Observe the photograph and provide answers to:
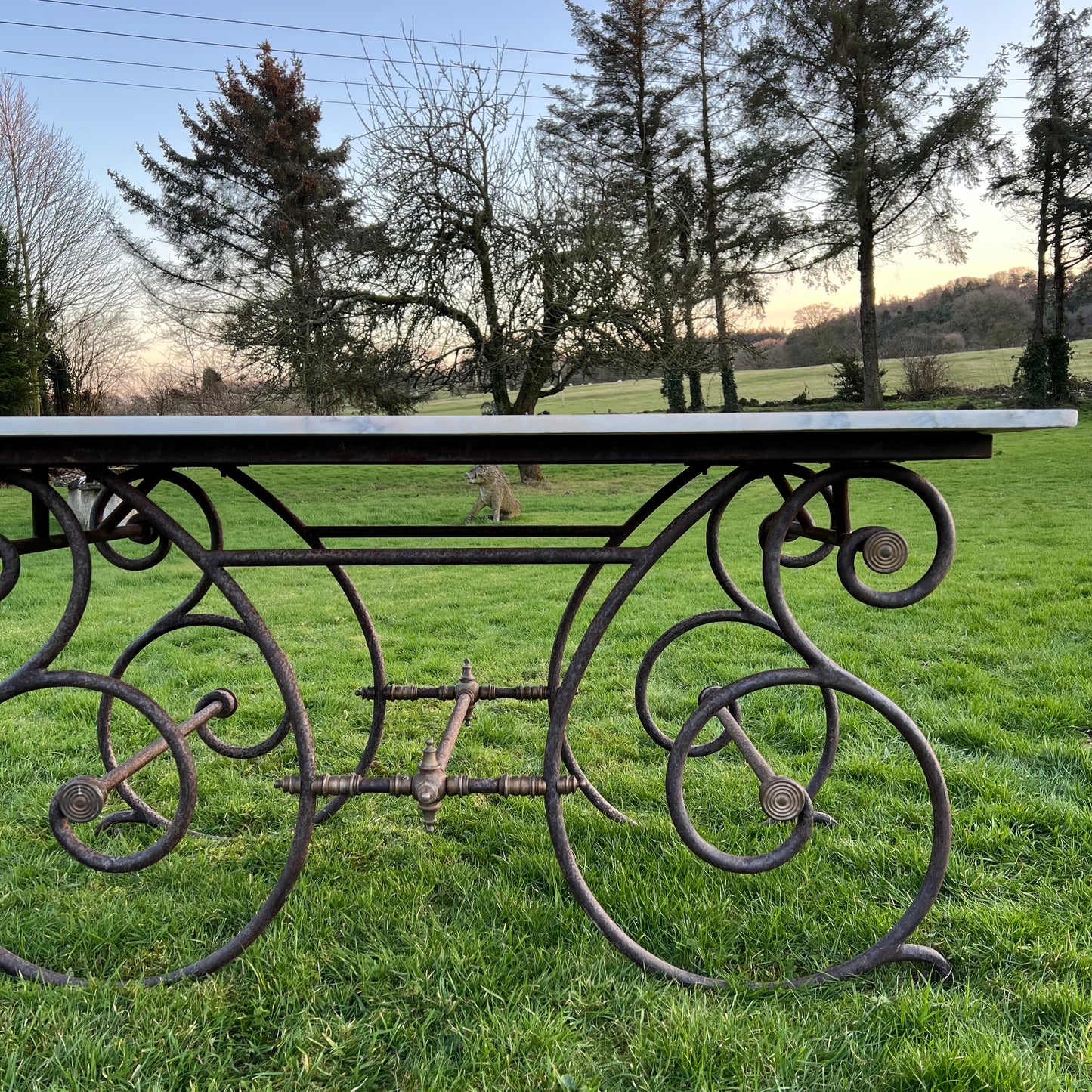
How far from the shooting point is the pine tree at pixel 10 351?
1501cm

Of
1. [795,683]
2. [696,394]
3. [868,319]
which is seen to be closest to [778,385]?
[696,394]

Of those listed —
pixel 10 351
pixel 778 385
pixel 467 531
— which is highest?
pixel 10 351

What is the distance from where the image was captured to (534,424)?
110cm

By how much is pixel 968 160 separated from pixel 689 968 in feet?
74.6

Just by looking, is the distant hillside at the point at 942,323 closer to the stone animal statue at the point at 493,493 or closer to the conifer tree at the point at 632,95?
the conifer tree at the point at 632,95

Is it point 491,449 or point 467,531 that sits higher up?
point 491,449

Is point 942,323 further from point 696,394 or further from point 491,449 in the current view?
point 491,449

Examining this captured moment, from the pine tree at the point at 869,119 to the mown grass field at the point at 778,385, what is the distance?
543 cm

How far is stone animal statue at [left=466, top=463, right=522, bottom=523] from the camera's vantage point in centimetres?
970

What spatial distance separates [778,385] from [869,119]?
9.44m

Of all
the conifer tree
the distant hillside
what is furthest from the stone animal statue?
the distant hillside

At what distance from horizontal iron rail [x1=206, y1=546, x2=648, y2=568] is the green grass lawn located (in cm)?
75

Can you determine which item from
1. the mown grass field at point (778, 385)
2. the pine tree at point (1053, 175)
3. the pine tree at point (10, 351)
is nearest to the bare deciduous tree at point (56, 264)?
the pine tree at point (10, 351)

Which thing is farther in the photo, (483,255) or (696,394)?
(696,394)
